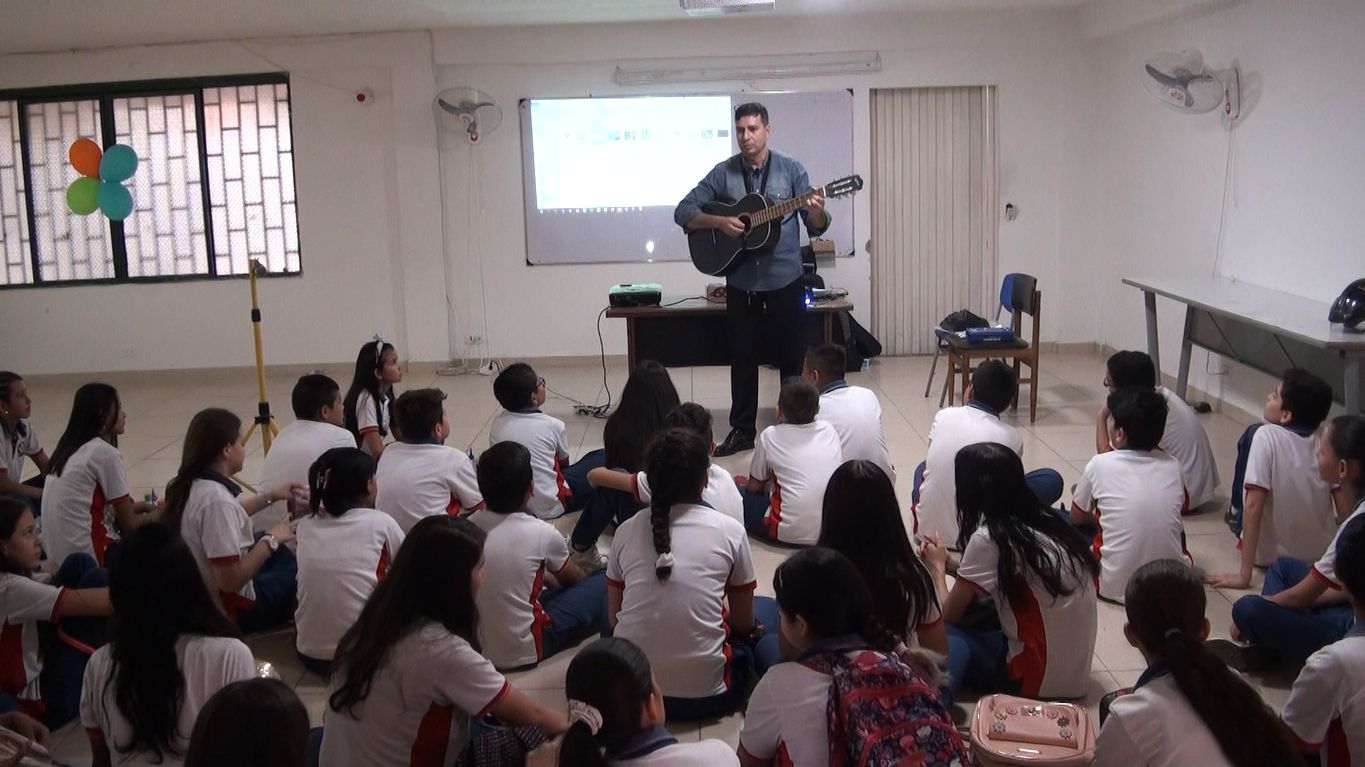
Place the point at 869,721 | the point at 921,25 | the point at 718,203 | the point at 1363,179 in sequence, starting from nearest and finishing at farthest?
1. the point at 869,721
2. the point at 1363,179
3. the point at 718,203
4. the point at 921,25

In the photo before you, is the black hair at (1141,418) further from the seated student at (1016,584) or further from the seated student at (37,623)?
the seated student at (37,623)

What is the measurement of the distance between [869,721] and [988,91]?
704cm

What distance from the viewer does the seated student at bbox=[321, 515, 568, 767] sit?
2369 millimetres

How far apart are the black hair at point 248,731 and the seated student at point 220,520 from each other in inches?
58.3

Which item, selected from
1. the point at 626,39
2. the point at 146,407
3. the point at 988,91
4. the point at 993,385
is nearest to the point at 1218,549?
the point at 993,385

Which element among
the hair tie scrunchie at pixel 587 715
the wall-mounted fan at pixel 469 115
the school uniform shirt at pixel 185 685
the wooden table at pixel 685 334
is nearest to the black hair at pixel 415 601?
the school uniform shirt at pixel 185 685

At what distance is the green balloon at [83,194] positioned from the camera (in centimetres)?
680

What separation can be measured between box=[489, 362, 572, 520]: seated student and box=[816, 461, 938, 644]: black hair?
5.81 feet

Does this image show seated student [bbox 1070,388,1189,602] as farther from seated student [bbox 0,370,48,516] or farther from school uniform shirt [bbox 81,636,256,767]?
seated student [bbox 0,370,48,516]

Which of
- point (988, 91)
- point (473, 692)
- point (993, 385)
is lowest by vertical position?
point (473, 692)

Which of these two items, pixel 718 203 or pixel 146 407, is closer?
pixel 718 203

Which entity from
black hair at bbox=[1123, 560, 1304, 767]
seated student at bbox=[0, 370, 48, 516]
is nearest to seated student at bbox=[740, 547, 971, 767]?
black hair at bbox=[1123, 560, 1304, 767]

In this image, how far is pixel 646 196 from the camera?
331 inches

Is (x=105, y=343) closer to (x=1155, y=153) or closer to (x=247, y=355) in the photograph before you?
(x=247, y=355)
